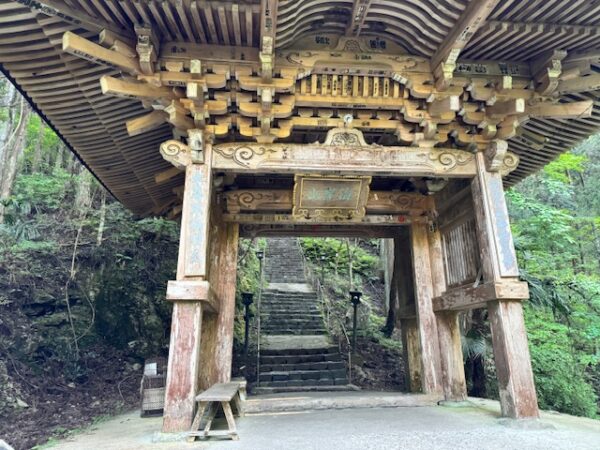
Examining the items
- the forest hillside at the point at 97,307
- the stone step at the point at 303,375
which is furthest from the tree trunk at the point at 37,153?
the stone step at the point at 303,375

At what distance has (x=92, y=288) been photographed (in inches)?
332

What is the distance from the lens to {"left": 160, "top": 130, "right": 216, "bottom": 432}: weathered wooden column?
366cm

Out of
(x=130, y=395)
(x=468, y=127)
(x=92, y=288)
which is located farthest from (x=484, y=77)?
(x=92, y=288)

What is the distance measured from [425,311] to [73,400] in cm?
604

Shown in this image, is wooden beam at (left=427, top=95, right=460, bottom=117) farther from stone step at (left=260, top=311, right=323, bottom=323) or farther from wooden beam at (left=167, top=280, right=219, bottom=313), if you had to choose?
stone step at (left=260, top=311, right=323, bottom=323)

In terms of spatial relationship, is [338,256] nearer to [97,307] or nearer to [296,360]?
[296,360]

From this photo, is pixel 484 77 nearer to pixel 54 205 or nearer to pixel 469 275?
pixel 469 275

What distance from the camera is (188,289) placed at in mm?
3850

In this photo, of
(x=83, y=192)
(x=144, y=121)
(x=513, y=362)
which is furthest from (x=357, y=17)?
(x=83, y=192)

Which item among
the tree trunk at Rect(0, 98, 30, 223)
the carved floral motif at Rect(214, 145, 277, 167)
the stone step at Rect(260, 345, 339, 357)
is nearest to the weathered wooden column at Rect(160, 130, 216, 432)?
the carved floral motif at Rect(214, 145, 277, 167)

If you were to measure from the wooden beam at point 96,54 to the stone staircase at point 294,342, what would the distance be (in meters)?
6.14

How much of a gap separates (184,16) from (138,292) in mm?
6658

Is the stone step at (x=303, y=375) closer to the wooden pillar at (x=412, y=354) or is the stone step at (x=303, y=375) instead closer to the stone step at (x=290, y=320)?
the wooden pillar at (x=412, y=354)

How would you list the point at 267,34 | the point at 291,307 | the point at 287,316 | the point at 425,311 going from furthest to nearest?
the point at 291,307 → the point at 287,316 → the point at 425,311 → the point at 267,34
